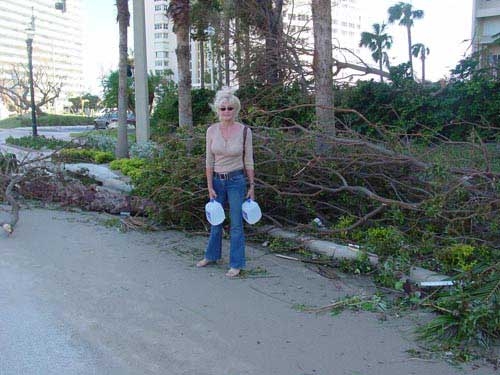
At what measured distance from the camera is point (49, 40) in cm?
8831

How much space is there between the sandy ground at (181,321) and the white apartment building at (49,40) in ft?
227

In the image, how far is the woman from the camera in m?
5.87

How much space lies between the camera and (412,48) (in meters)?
37.0

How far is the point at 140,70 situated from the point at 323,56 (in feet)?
27.3

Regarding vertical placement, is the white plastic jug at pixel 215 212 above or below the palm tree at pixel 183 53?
below

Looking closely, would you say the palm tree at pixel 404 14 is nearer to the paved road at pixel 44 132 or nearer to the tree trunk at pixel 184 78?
the paved road at pixel 44 132

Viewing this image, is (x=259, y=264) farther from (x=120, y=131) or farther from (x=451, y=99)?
(x=451, y=99)

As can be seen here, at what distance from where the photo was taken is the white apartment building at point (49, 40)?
78.8 meters

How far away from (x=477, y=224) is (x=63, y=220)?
623 centimetres

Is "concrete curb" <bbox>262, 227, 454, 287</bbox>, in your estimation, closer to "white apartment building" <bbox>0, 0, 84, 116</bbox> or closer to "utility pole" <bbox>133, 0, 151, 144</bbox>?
"utility pole" <bbox>133, 0, 151, 144</bbox>

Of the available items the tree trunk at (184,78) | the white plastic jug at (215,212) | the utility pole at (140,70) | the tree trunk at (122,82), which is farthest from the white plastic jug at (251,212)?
the tree trunk at (122,82)

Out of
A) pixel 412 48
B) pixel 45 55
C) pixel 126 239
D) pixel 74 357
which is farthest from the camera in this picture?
pixel 45 55

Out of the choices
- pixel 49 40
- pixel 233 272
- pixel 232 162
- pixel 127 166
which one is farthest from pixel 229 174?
pixel 49 40

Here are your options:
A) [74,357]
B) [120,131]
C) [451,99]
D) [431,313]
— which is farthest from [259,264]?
[451,99]
